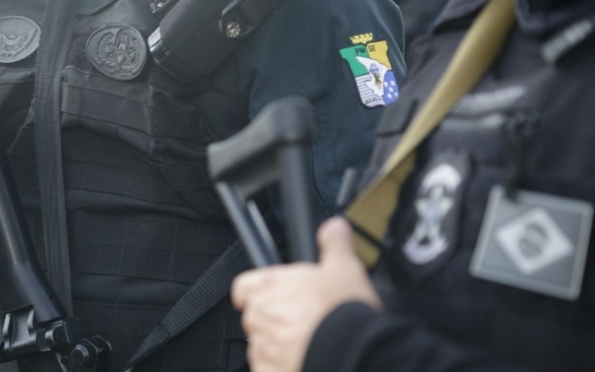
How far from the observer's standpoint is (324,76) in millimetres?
1396

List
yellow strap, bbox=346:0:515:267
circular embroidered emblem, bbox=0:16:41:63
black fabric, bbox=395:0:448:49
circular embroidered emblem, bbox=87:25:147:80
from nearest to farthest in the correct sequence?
1. yellow strap, bbox=346:0:515:267
2. circular embroidered emblem, bbox=87:25:147:80
3. circular embroidered emblem, bbox=0:16:41:63
4. black fabric, bbox=395:0:448:49

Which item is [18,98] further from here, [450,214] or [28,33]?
[450,214]

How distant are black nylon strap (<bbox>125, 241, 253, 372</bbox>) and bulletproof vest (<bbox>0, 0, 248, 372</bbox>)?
36 mm

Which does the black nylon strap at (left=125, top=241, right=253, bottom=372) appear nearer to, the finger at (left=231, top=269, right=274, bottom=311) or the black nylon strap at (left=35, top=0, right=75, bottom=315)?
the black nylon strap at (left=35, top=0, right=75, bottom=315)

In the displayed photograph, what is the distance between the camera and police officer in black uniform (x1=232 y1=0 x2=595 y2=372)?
0.68 m

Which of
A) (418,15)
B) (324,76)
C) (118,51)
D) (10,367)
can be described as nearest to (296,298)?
(324,76)

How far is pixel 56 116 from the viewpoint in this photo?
150 centimetres

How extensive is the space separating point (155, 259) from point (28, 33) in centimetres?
49

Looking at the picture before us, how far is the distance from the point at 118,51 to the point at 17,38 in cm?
23

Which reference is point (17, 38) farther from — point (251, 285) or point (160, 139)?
point (251, 285)

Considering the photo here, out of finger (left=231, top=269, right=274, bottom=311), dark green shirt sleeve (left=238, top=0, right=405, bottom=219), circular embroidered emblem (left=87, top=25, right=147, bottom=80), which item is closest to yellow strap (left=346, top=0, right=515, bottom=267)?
finger (left=231, top=269, right=274, bottom=311)

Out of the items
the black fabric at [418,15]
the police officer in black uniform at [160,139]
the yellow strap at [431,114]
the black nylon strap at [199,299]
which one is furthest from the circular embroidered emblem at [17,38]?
the black fabric at [418,15]

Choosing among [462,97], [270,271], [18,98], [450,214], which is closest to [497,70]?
[462,97]

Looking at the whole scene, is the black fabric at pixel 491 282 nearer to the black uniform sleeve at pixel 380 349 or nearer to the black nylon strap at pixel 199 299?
the black uniform sleeve at pixel 380 349
